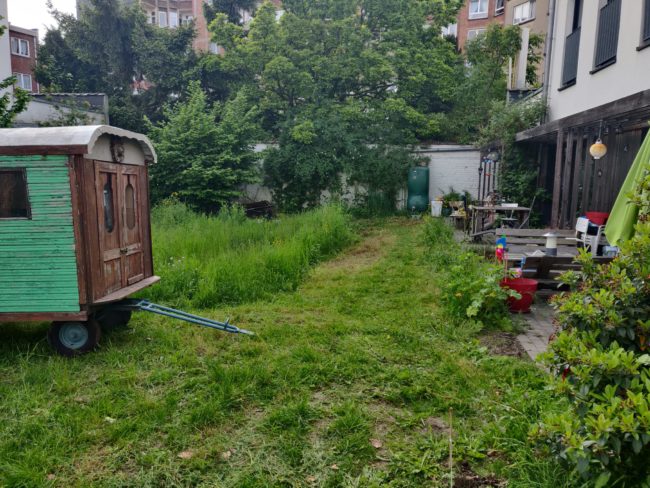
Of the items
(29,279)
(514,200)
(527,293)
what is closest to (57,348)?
(29,279)

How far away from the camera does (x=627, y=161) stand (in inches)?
347

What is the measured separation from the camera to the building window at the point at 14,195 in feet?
14.9

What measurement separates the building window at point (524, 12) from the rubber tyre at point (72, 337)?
32.2 m

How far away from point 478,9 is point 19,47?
31.6m

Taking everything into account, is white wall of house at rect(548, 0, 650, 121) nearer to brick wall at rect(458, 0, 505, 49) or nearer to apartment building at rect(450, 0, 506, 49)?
brick wall at rect(458, 0, 505, 49)

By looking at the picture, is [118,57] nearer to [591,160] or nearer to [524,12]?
[591,160]

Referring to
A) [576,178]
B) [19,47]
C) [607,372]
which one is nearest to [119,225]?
[607,372]

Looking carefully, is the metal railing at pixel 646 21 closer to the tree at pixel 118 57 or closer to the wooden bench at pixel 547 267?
the wooden bench at pixel 547 267

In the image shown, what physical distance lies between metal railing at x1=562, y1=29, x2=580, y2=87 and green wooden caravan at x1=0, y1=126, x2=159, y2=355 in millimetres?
10041

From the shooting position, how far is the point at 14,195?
15.1 feet

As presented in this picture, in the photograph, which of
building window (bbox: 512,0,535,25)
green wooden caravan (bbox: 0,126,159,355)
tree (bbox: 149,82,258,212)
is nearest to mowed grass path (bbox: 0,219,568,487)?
green wooden caravan (bbox: 0,126,159,355)

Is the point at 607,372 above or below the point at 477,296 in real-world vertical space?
above

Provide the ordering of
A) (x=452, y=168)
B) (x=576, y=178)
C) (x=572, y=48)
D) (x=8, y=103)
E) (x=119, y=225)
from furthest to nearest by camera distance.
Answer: (x=452, y=168) → (x=572, y=48) → (x=576, y=178) → (x=8, y=103) → (x=119, y=225)

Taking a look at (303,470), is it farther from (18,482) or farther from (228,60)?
(228,60)
